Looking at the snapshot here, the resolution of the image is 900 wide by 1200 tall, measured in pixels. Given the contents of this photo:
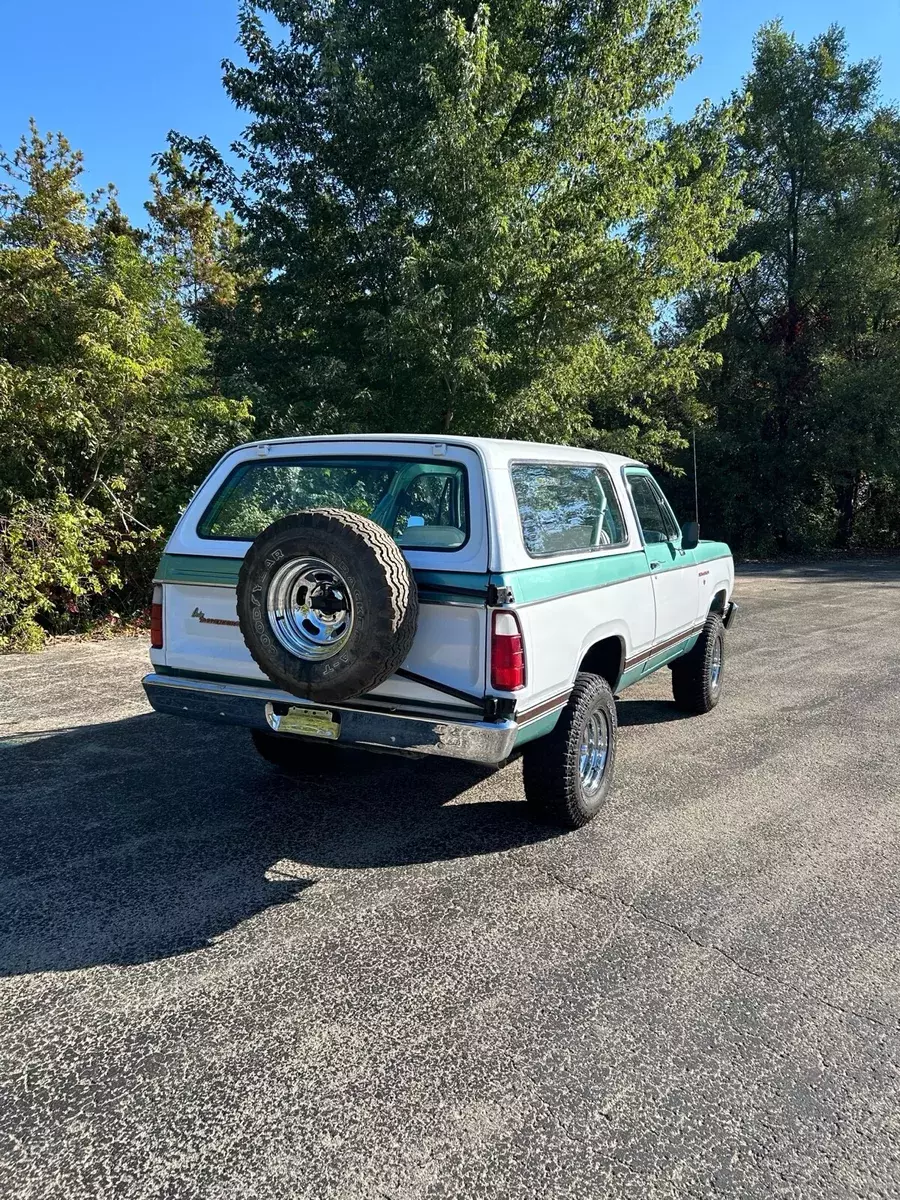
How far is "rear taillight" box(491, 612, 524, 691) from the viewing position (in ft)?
10.6

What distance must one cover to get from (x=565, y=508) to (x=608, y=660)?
0.93 m

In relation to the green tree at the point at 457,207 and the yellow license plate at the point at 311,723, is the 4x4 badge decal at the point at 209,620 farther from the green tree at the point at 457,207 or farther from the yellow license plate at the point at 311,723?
the green tree at the point at 457,207

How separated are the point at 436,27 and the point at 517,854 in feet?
36.2

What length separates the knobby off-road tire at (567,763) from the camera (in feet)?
12.3

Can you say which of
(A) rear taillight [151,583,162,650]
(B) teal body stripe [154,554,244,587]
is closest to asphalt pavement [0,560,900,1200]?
(A) rear taillight [151,583,162,650]

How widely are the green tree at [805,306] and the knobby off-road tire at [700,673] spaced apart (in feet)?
53.4

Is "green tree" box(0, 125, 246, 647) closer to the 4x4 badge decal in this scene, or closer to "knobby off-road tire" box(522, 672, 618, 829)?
the 4x4 badge decal

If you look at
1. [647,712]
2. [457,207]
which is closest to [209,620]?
[647,712]

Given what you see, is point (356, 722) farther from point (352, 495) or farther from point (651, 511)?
point (651, 511)

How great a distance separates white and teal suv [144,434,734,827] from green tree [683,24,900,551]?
18619 mm

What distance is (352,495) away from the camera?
13.0ft

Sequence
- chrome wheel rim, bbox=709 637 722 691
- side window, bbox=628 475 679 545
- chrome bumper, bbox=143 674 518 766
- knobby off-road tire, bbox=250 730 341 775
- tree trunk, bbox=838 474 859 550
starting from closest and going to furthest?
chrome bumper, bbox=143 674 518 766
knobby off-road tire, bbox=250 730 341 775
side window, bbox=628 475 679 545
chrome wheel rim, bbox=709 637 722 691
tree trunk, bbox=838 474 859 550

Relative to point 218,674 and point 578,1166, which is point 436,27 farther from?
point 578,1166

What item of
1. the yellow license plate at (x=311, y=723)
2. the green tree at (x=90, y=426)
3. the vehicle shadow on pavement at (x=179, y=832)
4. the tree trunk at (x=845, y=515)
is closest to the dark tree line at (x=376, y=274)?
the green tree at (x=90, y=426)
